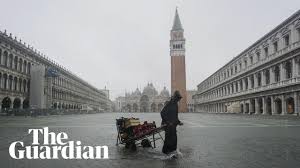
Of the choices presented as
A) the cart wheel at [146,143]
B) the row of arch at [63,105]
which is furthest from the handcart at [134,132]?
the row of arch at [63,105]

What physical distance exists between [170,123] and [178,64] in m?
94.0

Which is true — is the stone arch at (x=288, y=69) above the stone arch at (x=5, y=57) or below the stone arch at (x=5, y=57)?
below

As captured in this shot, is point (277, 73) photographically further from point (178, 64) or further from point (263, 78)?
point (178, 64)

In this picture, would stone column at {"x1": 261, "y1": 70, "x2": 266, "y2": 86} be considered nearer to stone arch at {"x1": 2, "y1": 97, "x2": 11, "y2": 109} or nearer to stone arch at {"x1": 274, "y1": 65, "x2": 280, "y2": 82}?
stone arch at {"x1": 274, "y1": 65, "x2": 280, "y2": 82}

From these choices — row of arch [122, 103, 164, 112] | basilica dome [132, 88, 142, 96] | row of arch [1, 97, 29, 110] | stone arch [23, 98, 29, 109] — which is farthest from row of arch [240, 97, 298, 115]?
basilica dome [132, 88, 142, 96]

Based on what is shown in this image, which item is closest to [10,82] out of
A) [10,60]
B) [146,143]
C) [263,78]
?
[10,60]

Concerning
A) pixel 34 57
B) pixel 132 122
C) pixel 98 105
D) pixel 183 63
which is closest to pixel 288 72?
pixel 132 122

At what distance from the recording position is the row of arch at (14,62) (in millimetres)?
48438

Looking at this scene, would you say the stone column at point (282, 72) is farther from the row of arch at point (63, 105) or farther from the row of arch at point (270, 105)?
the row of arch at point (63, 105)

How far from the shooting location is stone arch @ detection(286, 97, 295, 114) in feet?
127

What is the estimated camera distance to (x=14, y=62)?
5288 cm

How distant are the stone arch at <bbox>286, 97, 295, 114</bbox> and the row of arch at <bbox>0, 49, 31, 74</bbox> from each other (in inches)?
1610

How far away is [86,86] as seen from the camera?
118562 millimetres

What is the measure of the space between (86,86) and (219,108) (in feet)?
187
